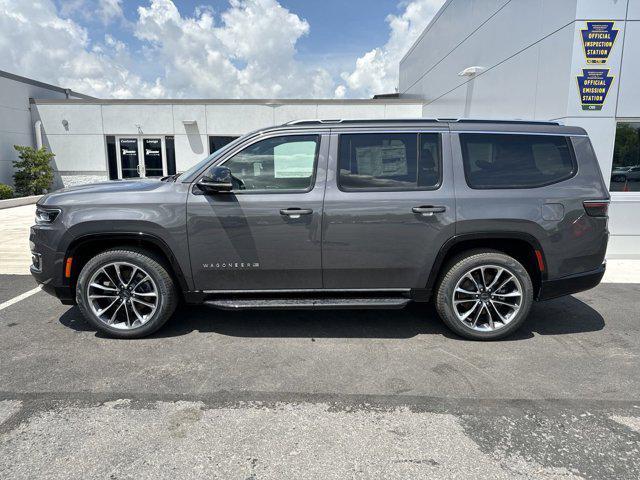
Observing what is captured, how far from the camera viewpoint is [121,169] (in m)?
15.8

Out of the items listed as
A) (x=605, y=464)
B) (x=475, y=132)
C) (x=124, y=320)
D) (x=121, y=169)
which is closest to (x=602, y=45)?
(x=475, y=132)

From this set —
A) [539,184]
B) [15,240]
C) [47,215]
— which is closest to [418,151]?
[539,184]

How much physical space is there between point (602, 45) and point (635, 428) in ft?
20.3

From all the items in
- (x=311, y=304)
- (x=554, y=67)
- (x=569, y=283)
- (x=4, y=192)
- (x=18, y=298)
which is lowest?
(x=18, y=298)

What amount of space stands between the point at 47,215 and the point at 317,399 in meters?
2.99

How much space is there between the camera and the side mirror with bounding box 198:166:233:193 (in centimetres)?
355

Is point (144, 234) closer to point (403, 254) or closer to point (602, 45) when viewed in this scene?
point (403, 254)

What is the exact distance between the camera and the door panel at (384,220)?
3744 mm

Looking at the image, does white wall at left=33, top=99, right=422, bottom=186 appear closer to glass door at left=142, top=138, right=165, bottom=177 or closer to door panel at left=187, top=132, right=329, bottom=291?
glass door at left=142, top=138, right=165, bottom=177

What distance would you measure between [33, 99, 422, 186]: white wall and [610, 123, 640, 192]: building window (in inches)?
336

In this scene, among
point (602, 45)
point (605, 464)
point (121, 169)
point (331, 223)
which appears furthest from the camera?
point (121, 169)

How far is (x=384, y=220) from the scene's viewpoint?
3744 millimetres

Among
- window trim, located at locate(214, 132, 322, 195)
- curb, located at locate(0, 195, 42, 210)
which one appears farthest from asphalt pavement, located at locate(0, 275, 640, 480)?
curb, located at locate(0, 195, 42, 210)

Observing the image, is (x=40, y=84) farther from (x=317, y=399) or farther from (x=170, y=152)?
(x=317, y=399)
